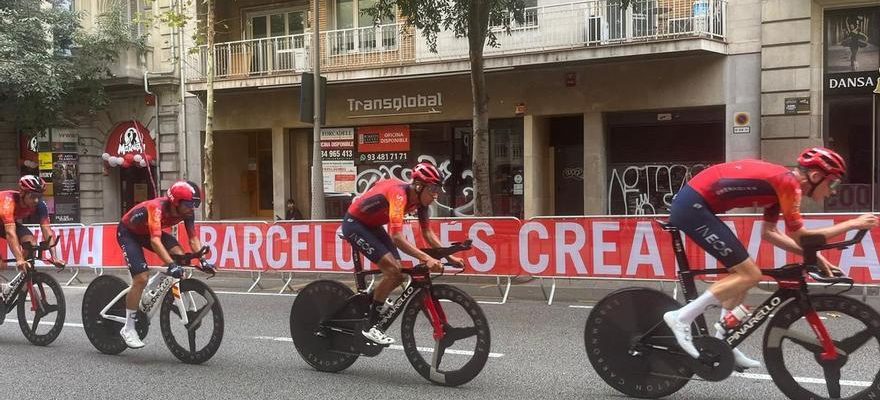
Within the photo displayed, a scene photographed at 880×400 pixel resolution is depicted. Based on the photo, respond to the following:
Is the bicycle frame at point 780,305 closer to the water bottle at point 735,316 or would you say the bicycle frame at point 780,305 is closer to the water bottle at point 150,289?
the water bottle at point 735,316

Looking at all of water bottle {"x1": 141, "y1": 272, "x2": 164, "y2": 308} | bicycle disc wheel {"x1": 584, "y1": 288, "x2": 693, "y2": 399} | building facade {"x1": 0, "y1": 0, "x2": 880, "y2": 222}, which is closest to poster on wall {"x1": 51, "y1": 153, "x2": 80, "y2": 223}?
building facade {"x1": 0, "y1": 0, "x2": 880, "y2": 222}

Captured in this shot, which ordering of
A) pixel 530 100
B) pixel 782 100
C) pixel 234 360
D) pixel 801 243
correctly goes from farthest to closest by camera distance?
pixel 530 100
pixel 782 100
pixel 234 360
pixel 801 243

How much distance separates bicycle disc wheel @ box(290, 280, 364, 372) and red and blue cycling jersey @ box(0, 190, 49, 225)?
366cm

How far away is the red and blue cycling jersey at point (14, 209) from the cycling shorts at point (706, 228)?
6.78 meters

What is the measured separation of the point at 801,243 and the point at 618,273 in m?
5.32

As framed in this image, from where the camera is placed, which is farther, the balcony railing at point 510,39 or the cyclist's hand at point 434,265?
the balcony railing at point 510,39

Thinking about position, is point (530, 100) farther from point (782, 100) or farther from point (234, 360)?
point (234, 360)

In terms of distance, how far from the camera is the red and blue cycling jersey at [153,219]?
6434 millimetres

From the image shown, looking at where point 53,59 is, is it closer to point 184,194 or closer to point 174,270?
point 184,194

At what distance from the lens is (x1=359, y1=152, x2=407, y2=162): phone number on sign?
1848 cm

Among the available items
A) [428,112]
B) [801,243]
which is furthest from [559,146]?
[801,243]

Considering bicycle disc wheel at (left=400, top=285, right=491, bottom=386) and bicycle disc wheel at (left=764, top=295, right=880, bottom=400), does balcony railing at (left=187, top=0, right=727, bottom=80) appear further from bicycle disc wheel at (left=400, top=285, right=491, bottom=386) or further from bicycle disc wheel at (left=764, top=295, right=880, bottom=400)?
bicycle disc wheel at (left=764, top=295, right=880, bottom=400)

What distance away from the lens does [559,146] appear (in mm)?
17516

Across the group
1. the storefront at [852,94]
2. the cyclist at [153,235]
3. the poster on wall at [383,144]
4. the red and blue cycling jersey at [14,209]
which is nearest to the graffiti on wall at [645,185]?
the storefront at [852,94]
